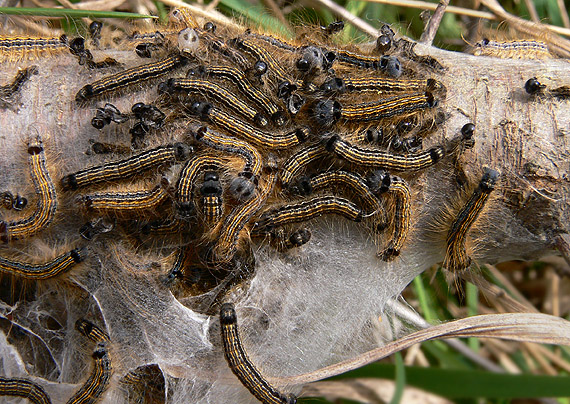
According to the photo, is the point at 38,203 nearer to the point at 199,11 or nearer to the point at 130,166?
the point at 130,166

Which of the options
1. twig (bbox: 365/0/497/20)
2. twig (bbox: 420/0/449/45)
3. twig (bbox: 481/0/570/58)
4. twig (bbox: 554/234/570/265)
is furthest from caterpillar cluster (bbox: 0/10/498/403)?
twig (bbox: 481/0/570/58)

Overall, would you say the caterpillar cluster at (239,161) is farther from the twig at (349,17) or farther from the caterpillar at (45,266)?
the twig at (349,17)

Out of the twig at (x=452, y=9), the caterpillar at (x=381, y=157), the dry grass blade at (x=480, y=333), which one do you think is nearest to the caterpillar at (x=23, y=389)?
the dry grass blade at (x=480, y=333)

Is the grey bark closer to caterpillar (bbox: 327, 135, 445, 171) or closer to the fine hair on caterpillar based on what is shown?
the fine hair on caterpillar

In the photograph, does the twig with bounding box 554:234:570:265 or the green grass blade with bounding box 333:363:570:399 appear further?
the green grass blade with bounding box 333:363:570:399

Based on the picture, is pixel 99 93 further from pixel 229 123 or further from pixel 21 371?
pixel 21 371

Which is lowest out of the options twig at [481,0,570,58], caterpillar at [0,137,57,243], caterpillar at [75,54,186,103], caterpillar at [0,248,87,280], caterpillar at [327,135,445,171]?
caterpillar at [0,248,87,280]
